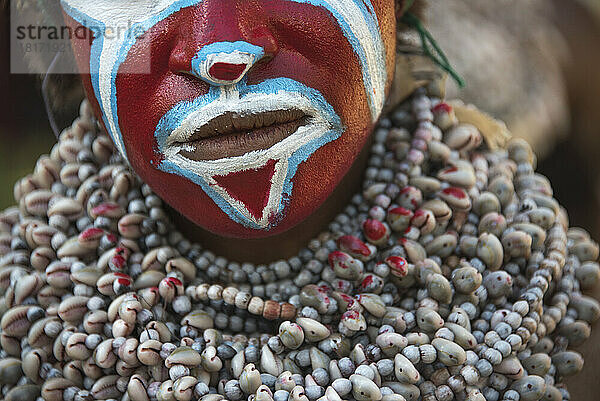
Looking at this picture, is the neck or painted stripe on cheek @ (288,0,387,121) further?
the neck

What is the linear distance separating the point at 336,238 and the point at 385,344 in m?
0.20

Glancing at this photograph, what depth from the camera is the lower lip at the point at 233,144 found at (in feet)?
2.80

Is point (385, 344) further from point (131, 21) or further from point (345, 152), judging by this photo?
point (131, 21)

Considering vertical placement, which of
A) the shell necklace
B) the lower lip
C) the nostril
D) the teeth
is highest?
the nostril

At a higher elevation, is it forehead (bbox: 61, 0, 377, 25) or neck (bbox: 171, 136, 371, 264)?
forehead (bbox: 61, 0, 377, 25)

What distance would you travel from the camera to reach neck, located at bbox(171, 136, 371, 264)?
1.07 meters

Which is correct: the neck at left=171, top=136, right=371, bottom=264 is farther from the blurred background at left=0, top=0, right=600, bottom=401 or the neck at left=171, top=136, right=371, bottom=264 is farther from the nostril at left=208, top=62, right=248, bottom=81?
the blurred background at left=0, top=0, right=600, bottom=401

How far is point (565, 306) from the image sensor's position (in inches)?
42.1

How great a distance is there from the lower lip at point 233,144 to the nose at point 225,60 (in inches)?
2.9

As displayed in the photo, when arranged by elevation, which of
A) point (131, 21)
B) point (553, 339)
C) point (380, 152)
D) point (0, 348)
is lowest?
point (0, 348)

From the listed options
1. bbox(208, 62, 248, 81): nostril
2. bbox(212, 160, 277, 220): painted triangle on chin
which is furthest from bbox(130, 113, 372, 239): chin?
bbox(208, 62, 248, 81): nostril

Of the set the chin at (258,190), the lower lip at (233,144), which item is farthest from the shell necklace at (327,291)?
the lower lip at (233,144)

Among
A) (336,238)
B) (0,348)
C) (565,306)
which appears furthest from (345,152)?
(0,348)

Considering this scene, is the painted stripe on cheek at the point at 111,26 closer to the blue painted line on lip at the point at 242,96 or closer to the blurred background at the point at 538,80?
the blue painted line on lip at the point at 242,96
